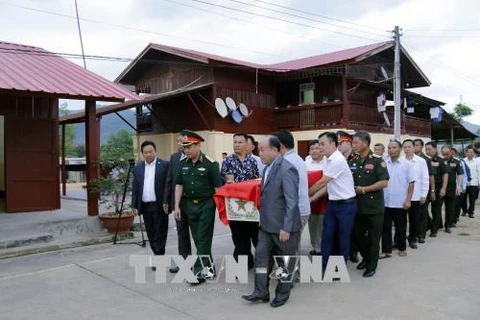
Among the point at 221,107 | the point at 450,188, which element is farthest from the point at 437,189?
the point at 221,107

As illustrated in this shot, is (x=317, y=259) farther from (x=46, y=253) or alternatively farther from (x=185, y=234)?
(x=46, y=253)

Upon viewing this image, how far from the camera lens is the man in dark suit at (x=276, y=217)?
158 inches

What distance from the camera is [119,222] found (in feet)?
24.9

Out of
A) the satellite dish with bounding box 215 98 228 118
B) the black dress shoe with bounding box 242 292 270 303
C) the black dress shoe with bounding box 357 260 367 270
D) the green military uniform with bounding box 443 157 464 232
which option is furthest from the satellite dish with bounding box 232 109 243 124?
the black dress shoe with bounding box 242 292 270 303

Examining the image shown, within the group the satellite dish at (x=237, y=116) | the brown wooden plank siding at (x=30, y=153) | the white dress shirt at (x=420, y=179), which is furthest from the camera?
the satellite dish at (x=237, y=116)

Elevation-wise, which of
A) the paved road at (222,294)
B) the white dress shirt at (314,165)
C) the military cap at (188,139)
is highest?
the military cap at (188,139)

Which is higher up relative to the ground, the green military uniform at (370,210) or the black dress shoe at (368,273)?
the green military uniform at (370,210)

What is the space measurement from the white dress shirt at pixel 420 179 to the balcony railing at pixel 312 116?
429 inches

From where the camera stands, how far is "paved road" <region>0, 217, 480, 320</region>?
3918mm

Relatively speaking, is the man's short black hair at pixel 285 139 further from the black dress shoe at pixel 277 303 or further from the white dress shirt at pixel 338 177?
the black dress shoe at pixel 277 303

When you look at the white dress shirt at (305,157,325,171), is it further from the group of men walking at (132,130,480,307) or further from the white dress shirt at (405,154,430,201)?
the white dress shirt at (405,154,430,201)

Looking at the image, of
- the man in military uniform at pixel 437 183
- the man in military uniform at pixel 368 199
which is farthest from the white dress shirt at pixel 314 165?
the man in military uniform at pixel 437 183

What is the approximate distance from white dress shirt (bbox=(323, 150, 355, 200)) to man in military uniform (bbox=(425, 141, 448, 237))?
340 centimetres

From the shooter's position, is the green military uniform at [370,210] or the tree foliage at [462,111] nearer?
the green military uniform at [370,210]
